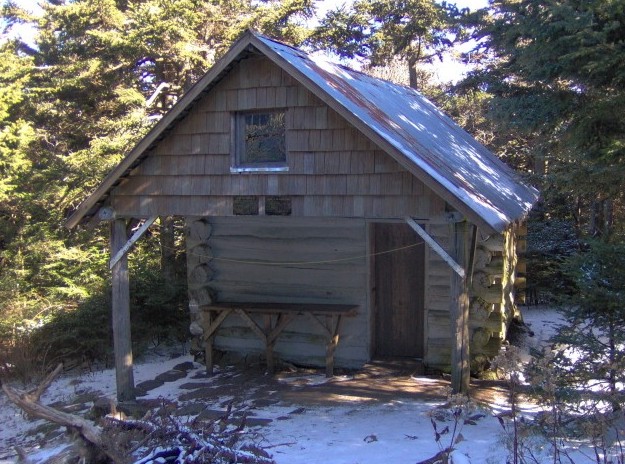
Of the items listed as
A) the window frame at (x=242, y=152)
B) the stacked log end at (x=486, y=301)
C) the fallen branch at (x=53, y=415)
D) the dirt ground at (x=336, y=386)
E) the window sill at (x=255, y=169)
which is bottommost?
the dirt ground at (x=336, y=386)

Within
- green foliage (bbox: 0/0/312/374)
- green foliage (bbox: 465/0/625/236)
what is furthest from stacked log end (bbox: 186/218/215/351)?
green foliage (bbox: 465/0/625/236)

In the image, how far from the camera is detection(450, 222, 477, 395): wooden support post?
7.88 m

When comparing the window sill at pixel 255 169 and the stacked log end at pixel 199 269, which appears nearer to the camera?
the window sill at pixel 255 169

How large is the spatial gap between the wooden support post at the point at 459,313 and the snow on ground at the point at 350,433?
46 cm

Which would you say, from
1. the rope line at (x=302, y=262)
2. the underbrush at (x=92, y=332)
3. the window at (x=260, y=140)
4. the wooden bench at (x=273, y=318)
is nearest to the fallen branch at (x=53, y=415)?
the window at (x=260, y=140)

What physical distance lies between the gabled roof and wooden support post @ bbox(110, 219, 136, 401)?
0.65 metres

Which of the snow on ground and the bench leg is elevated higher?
the bench leg

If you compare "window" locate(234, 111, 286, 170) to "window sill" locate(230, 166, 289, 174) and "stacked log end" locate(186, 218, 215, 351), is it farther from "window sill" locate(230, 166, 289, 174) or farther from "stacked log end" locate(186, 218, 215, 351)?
"stacked log end" locate(186, 218, 215, 351)

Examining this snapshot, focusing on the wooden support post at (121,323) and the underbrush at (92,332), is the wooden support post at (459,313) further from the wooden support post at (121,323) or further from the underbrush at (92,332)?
the underbrush at (92,332)

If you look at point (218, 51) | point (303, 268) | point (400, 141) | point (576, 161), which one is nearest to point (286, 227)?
point (303, 268)

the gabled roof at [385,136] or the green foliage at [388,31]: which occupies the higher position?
the green foliage at [388,31]

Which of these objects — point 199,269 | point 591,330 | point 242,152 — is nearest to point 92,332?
point 199,269

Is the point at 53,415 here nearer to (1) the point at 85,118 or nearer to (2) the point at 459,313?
(2) the point at 459,313

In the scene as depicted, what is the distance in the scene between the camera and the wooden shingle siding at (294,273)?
10.6 metres
